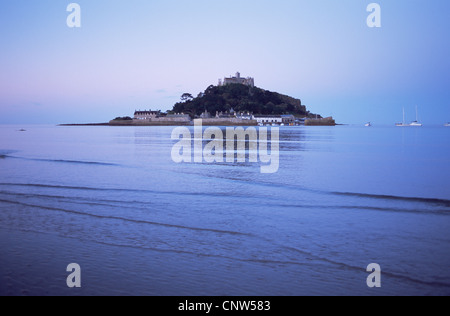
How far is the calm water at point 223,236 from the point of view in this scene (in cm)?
505

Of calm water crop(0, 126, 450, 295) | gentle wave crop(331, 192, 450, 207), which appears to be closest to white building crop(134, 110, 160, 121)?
calm water crop(0, 126, 450, 295)

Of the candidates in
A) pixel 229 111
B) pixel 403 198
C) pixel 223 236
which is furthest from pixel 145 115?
pixel 223 236

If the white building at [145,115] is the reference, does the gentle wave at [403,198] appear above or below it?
below

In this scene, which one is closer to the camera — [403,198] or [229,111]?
[403,198]

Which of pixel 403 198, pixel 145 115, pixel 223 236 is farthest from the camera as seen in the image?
pixel 145 115

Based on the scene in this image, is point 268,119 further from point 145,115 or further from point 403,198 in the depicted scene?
point 403,198

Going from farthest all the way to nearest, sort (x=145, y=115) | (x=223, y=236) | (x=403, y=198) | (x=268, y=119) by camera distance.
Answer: (x=145, y=115) → (x=268, y=119) → (x=403, y=198) → (x=223, y=236)

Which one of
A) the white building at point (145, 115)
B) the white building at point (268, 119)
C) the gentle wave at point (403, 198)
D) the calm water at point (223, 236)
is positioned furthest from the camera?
the white building at point (145, 115)

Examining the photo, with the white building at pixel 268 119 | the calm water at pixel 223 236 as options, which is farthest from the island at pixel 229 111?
the calm water at pixel 223 236

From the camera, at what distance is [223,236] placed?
23.4ft

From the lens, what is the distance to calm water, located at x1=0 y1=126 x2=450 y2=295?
505cm

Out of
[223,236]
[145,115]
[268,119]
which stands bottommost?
[223,236]

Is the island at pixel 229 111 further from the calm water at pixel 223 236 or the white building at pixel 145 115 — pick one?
the calm water at pixel 223 236

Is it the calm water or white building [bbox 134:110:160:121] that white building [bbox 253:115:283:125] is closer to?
white building [bbox 134:110:160:121]
